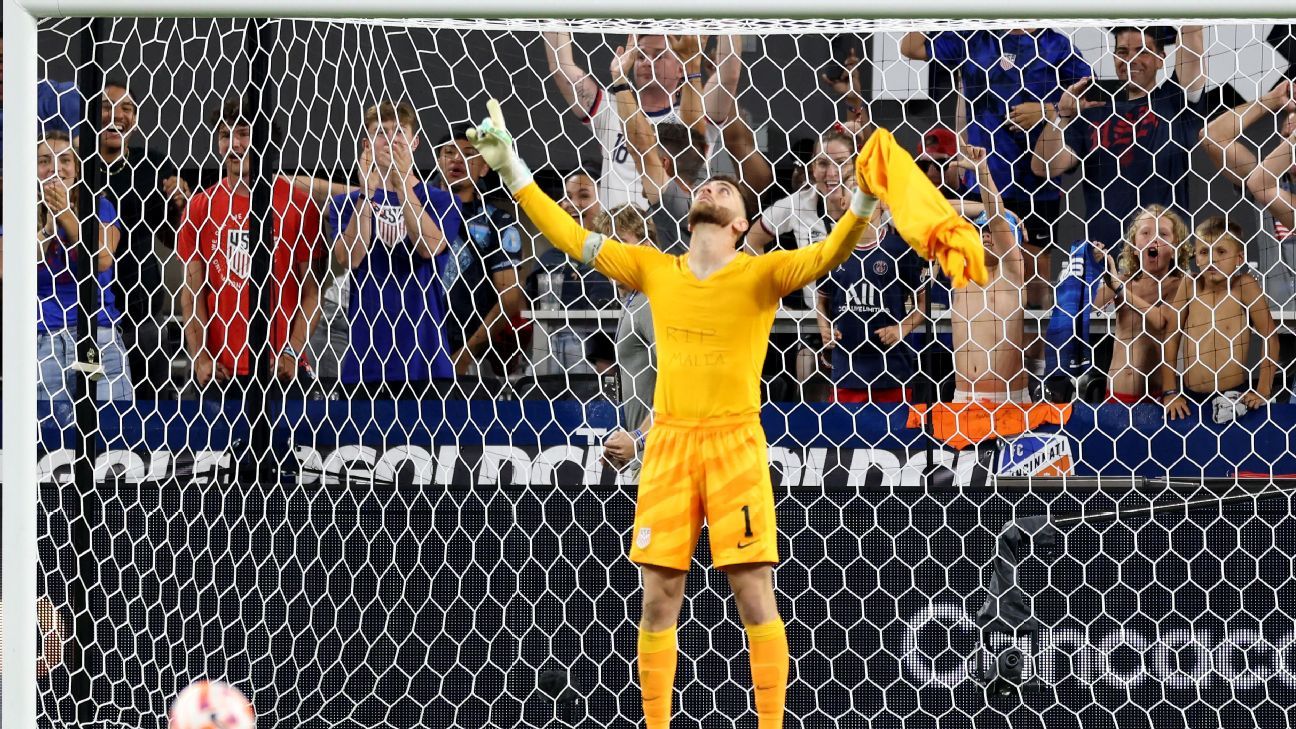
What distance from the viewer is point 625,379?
4.16m

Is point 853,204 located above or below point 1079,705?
above

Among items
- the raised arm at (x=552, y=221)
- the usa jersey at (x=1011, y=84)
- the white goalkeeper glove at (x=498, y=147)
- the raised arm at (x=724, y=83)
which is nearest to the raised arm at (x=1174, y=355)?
the usa jersey at (x=1011, y=84)

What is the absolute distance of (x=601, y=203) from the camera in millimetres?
4602

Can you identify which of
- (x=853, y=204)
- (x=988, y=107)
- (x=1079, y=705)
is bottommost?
(x=1079, y=705)

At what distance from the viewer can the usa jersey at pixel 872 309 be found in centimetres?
438

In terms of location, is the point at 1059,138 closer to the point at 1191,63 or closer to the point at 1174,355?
the point at 1191,63

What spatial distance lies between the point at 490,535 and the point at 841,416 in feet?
3.84

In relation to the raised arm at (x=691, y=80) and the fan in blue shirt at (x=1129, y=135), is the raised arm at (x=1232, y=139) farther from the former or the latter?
the raised arm at (x=691, y=80)

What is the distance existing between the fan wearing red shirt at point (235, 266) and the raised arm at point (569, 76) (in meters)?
0.91

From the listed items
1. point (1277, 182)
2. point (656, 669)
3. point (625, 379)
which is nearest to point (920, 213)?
point (656, 669)

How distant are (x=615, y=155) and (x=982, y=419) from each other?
1.41 m

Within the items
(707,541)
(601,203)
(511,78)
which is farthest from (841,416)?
(511,78)

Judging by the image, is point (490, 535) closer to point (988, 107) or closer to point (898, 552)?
point (898, 552)

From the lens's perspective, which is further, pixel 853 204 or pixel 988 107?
pixel 988 107
